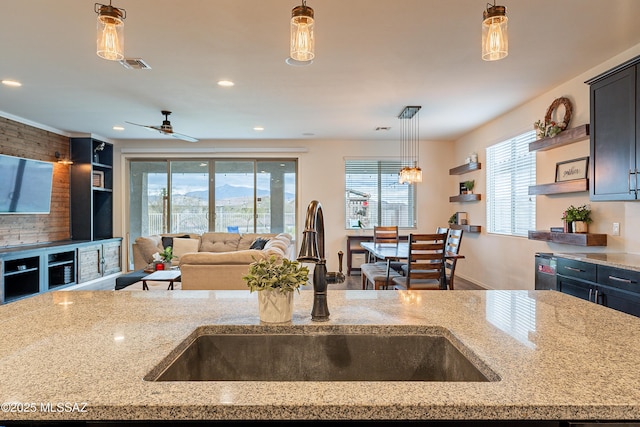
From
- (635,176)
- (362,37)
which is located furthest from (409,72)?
(635,176)

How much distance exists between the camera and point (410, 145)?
7.25 metres

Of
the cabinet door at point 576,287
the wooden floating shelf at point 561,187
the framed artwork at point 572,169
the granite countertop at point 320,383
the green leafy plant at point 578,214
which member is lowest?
the cabinet door at point 576,287

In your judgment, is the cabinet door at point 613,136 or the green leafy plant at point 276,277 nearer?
the green leafy plant at point 276,277

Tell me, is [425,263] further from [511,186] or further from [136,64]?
[136,64]

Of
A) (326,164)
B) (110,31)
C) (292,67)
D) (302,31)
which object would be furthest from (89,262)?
(302,31)

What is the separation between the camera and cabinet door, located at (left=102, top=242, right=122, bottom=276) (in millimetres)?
6672

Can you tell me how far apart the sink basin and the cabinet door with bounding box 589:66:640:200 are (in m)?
2.74

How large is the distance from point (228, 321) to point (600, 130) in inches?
138

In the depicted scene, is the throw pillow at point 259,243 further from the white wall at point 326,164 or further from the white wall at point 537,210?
the white wall at point 537,210

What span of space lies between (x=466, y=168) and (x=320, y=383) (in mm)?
6263

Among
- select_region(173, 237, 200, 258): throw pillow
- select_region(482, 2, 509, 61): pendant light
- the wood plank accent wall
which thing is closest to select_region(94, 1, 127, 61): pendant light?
select_region(482, 2, 509, 61): pendant light

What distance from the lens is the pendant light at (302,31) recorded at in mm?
1412

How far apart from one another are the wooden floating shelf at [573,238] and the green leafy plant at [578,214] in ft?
0.54

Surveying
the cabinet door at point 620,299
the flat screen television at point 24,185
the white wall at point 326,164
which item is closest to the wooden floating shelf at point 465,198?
the white wall at point 326,164
